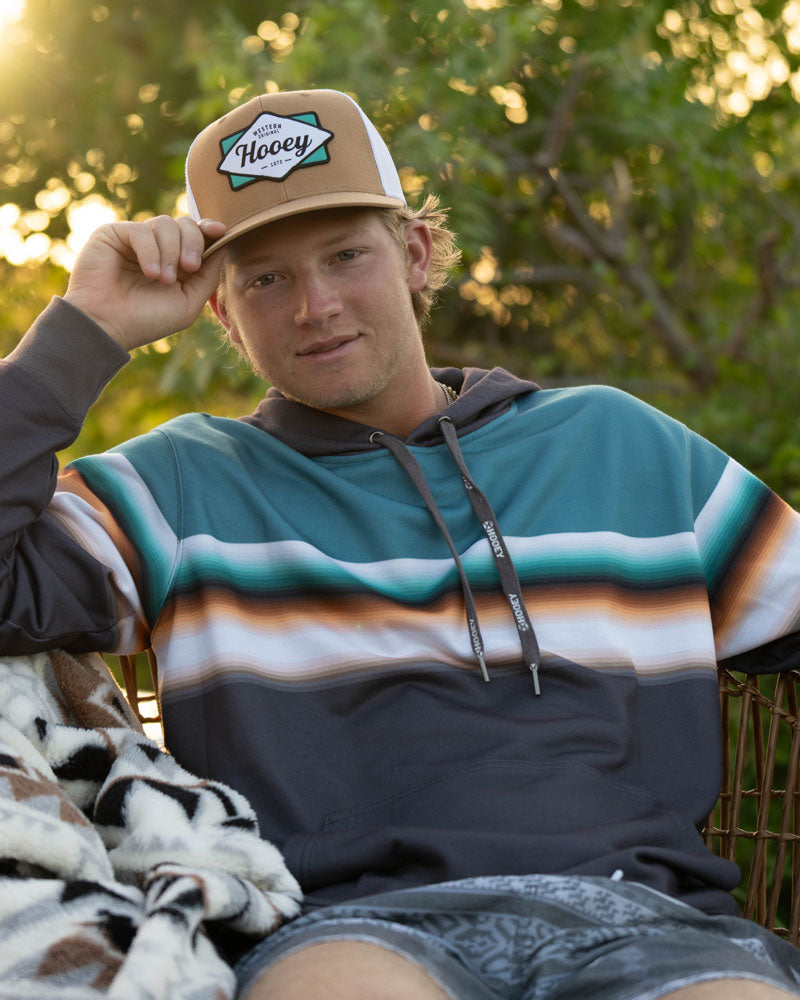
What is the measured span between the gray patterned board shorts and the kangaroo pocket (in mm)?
66

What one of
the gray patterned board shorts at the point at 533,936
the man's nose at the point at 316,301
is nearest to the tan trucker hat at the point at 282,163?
the man's nose at the point at 316,301

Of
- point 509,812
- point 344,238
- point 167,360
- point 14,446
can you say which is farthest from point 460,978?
point 167,360

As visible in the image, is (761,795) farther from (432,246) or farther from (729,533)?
(432,246)

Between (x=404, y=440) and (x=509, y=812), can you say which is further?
(x=404, y=440)

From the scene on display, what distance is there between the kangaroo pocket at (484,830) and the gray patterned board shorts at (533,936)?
66mm

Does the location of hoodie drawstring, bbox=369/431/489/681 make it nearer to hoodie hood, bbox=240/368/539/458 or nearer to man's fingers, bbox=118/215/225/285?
hoodie hood, bbox=240/368/539/458

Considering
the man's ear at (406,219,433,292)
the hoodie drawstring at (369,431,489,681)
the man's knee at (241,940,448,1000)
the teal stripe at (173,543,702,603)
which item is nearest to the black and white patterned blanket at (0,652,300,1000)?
the man's knee at (241,940,448,1000)

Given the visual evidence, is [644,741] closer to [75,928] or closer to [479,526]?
[479,526]

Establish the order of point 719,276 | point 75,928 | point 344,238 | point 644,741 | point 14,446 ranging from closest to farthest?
→ point 75,928 < point 14,446 < point 644,741 < point 344,238 < point 719,276

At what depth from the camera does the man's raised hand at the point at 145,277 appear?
1854 millimetres

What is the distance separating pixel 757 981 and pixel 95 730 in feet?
2.98

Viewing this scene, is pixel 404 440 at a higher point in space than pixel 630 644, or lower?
higher

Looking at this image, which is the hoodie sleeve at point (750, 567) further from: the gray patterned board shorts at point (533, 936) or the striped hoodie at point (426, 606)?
the gray patterned board shorts at point (533, 936)

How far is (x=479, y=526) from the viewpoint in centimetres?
197
